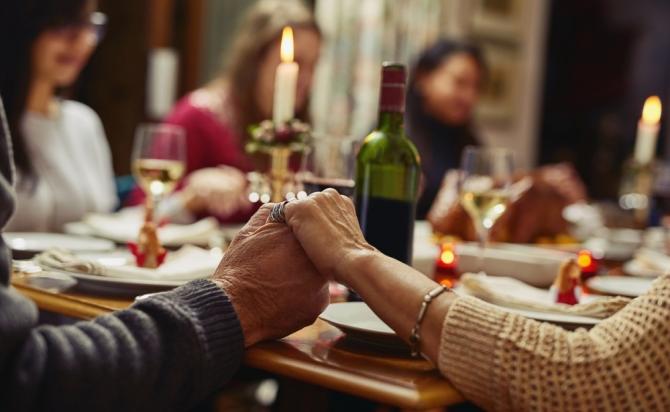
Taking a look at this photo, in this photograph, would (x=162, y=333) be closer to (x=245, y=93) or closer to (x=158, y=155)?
(x=158, y=155)

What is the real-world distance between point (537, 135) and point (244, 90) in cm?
345

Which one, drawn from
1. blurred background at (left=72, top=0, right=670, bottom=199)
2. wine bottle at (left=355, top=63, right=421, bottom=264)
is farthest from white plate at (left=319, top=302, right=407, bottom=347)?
blurred background at (left=72, top=0, right=670, bottom=199)

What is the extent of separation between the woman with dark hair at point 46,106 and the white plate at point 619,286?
1324mm

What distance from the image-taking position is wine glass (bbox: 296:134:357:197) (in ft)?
4.51

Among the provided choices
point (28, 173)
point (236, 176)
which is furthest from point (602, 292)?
point (28, 173)

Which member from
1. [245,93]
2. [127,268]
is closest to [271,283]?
[127,268]

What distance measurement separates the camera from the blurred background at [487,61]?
163 inches

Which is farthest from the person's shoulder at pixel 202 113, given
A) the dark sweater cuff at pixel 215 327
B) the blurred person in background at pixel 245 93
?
the dark sweater cuff at pixel 215 327

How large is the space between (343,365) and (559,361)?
0.21 meters

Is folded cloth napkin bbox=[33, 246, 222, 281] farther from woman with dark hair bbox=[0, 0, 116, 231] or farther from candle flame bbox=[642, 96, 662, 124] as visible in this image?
candle flame bbox=[642, 96, 662, 124]

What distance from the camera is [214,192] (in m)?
2.15

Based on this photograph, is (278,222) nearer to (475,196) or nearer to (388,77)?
(388,77)

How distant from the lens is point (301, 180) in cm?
143

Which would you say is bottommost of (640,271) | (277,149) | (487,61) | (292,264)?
(640,271)
